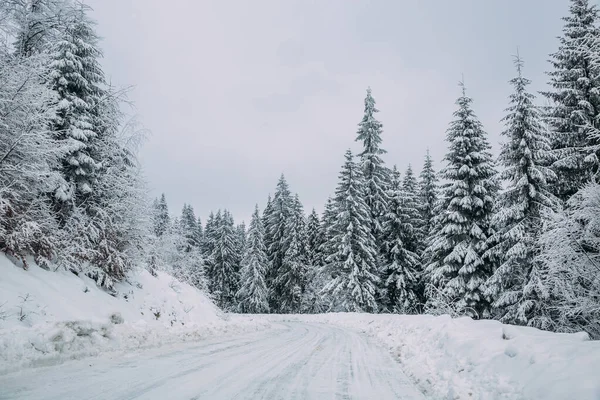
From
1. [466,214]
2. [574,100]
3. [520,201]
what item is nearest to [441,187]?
[466,214]

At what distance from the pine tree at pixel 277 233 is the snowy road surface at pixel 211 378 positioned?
35697mm

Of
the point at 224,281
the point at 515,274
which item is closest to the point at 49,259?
the point at 515,274

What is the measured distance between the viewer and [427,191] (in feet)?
110

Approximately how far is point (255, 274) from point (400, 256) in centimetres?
1825

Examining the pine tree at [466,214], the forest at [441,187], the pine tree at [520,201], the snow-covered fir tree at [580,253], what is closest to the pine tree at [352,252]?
the forest at [441,187]

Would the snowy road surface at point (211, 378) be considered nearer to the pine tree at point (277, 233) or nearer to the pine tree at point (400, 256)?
the pine tree at point (400, 256)

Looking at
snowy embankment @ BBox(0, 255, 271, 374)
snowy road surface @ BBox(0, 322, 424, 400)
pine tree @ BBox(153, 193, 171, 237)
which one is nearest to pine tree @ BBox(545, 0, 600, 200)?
Result: snowy road surface @ BBox(0, 322, 424, 400)

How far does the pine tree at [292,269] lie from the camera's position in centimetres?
4166

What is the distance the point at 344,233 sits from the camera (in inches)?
1250

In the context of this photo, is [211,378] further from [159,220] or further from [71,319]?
[159,220]

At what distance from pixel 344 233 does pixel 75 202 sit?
22672mm

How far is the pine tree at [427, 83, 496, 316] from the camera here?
19969 mm

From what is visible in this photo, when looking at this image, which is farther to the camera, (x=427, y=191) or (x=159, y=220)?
(x=427, y=191)

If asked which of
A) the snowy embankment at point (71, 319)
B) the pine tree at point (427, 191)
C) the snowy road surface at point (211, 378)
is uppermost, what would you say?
the pine tree at point (427, 191)
